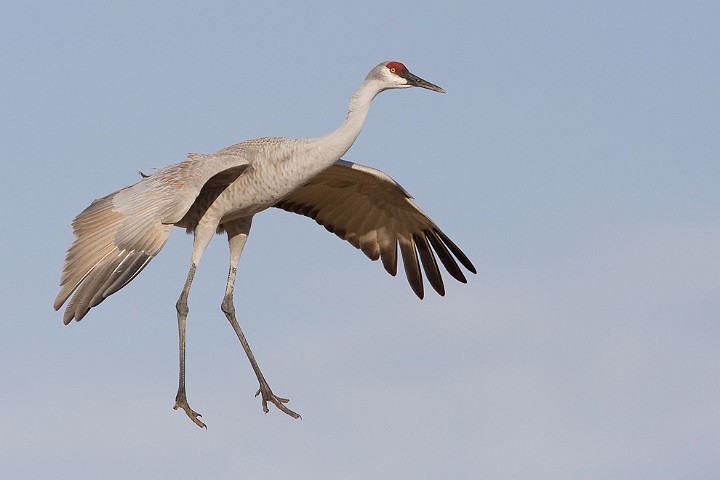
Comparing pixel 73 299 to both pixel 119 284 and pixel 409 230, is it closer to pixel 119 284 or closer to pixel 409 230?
pixel 119 284

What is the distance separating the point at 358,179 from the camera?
17.6m

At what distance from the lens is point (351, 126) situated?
15.5 meters

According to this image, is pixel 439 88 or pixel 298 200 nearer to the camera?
pixel 439 88

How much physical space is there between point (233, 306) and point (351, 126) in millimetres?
2626

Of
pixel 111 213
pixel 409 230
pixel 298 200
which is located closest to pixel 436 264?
pixel 409 230

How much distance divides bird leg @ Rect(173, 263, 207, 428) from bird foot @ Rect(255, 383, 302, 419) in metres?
1.20

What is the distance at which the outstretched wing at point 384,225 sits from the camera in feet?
59.0

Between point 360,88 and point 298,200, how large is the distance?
108 inches

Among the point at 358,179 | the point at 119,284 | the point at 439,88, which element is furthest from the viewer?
the point at 358,179

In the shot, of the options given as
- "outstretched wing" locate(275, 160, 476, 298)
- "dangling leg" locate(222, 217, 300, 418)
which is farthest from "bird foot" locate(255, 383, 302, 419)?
"outstretched wing" locate(275, 160, 476, 298)

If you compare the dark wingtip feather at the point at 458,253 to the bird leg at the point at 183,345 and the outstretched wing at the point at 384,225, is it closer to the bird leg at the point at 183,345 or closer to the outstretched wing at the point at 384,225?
the outstretched wing at the point at 384,225

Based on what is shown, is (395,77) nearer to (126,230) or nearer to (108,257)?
(126,230)

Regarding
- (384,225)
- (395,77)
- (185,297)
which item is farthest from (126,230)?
(384,225)

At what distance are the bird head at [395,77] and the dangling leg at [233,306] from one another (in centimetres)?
225
